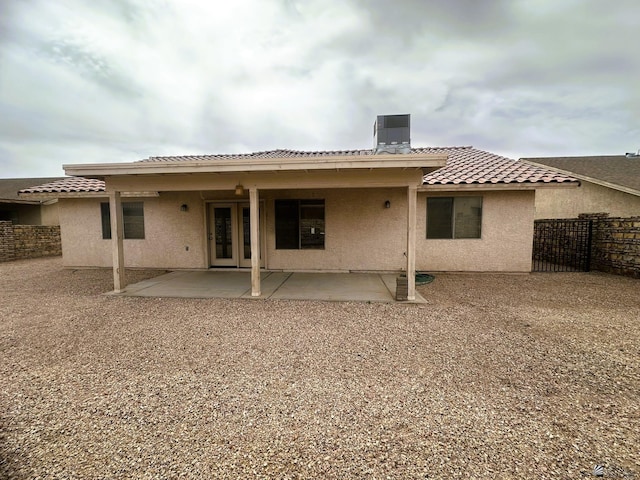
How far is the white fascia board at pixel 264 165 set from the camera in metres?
4.90

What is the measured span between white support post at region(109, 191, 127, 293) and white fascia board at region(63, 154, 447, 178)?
2.18 ft

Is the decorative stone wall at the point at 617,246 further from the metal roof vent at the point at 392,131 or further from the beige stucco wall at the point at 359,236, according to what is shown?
the metal roof vent at the point at 392,131

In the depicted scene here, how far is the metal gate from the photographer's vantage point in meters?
8.92

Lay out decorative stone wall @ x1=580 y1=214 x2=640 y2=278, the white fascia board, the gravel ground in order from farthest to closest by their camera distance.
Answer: decorative stone wall @ x1=580 y1=214 x2=640 y2=278 < the white fascia board < the gravel ground

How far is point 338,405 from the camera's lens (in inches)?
95.7

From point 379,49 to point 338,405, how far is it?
421 inches

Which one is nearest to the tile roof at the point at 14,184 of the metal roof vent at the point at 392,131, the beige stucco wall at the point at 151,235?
the beige stucco wall at the point at 151,235

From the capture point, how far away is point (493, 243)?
8.21m

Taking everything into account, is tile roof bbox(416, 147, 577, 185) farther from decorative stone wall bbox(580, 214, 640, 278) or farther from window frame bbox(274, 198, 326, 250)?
window frame bbox(274, 198, 326, 250)

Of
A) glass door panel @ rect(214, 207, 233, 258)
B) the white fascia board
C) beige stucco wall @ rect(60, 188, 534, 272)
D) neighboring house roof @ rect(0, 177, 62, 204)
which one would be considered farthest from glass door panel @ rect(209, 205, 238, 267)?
neighboring house roof @ rect(0, 177, 62, 204)

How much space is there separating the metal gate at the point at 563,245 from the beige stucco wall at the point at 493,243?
1314mm

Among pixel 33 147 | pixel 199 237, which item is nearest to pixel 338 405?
pixel 199 237

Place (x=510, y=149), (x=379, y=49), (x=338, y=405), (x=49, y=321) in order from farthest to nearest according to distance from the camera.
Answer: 1. (x=510, y=149)
2. (x=379, y=49)
3. (x=49, y=321)
4. (x=338, y=405)

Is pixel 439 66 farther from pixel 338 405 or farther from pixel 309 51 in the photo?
pixel 338 405
